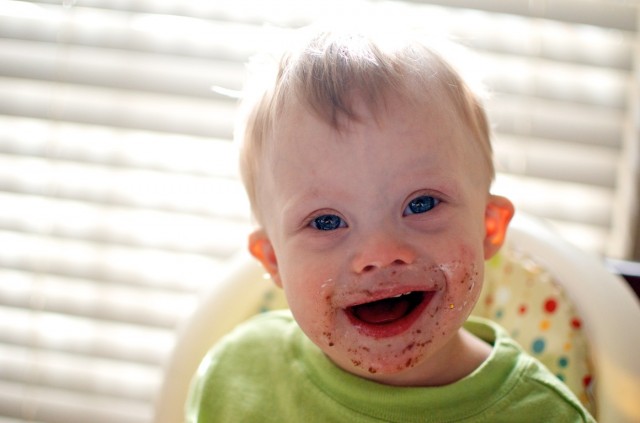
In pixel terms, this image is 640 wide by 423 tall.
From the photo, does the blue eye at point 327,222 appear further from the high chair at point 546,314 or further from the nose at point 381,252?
the high chair at point 546,314

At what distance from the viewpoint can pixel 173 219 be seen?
1.40m

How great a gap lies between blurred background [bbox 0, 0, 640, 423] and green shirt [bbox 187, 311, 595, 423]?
1.02ft

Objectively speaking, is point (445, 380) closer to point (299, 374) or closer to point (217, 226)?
point (299, 374)

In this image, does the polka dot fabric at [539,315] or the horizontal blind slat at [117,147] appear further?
the horizontal blind slat at [117,147]

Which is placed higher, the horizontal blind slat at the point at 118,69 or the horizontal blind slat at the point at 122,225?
the horizontal blind slat at the point at 118,69

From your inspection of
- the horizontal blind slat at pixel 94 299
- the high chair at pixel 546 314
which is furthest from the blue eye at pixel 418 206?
the horizontal blind slat at pixel 94 299

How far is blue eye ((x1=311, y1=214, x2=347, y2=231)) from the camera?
33.0 inches

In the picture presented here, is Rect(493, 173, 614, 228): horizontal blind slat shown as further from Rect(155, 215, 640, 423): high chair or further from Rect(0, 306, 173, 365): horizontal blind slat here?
Rect(0, 306, 173, 365): horizontal blind slat

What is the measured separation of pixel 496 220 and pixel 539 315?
0.57 ft

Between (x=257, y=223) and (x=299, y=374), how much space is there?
0.58 feet

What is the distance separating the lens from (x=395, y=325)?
813mm

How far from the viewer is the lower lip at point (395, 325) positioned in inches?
31.8

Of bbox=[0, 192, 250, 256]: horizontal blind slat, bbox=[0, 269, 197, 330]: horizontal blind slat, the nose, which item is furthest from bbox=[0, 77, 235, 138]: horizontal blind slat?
the nose

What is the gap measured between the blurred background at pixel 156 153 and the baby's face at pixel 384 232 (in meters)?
0.43
